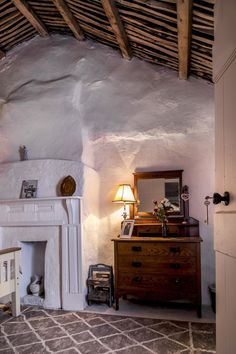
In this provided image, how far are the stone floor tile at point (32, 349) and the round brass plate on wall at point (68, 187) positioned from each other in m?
1.71

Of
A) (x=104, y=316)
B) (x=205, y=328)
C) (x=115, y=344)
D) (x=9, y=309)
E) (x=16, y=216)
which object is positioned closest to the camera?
(x=115, y=344)

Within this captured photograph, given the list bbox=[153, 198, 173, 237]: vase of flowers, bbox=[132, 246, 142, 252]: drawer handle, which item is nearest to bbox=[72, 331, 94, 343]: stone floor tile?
bbox=[132, 246, 142, 252]: drawer handle

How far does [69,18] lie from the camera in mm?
3303

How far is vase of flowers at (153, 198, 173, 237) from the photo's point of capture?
12.1ft

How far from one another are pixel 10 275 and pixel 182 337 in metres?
2.01

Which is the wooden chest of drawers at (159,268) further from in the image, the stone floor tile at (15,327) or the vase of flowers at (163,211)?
the stone floor tile at (15,327)

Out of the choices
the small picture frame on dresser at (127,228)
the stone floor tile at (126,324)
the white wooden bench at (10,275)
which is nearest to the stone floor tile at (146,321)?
the stone floor tile at (126,324)

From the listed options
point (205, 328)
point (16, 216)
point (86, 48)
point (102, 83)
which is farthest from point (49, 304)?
point (86, 48)

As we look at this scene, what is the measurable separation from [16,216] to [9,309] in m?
1.15

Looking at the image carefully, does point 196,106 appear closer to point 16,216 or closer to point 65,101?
point 65,101

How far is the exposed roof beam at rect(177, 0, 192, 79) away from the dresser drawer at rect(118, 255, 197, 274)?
214 centimetres

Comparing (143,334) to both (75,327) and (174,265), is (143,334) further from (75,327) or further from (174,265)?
(174,265)

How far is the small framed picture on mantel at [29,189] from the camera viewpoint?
389 centimetres

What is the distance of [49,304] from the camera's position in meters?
3.69
